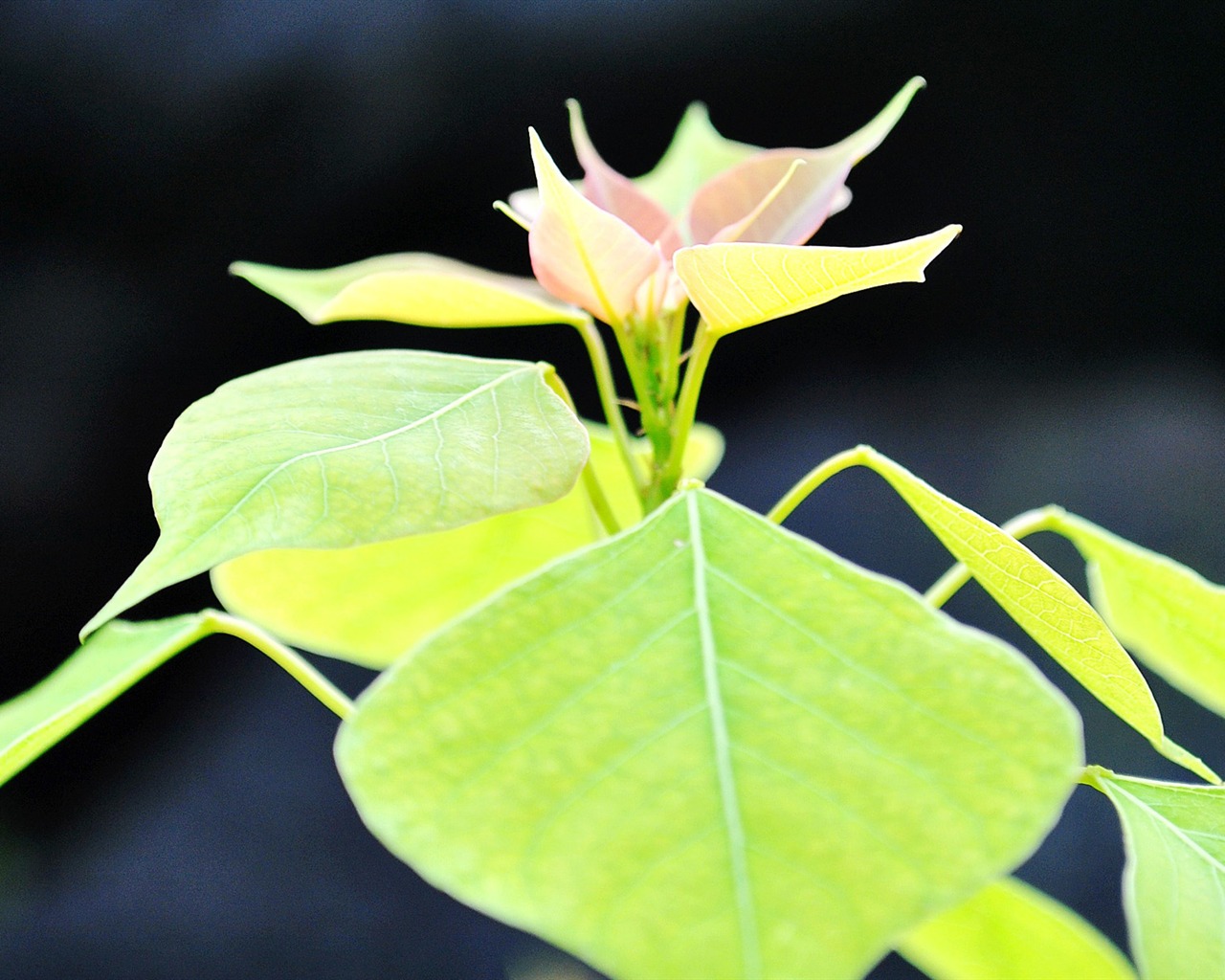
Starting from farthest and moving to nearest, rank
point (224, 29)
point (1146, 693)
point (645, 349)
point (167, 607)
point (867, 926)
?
point (167, 607)
point (224, 29)
point (645, 349)
point (1146, 693)
point (867, 926)

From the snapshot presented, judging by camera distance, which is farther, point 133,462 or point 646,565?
point 133,462

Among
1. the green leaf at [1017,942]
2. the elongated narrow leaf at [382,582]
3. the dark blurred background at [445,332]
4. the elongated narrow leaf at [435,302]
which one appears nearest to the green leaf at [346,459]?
the elongated narrow leaf at [435,302]

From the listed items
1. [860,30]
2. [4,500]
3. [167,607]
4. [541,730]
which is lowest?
[167,607]

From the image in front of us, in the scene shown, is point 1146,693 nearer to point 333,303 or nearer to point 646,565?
point 646,565


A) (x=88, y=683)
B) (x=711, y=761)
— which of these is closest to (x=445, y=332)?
(x=88, y=683)

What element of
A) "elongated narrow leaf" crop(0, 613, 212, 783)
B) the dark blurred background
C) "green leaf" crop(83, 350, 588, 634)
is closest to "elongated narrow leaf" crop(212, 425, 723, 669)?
"elongated narrow leaf" crop(0, 613, 212, 783)

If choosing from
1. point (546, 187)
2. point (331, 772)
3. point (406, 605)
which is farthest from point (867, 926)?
point (331, 772)
